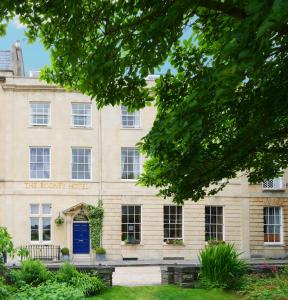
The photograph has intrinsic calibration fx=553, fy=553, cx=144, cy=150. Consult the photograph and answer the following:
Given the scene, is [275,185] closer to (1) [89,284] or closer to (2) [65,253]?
(2) [65,253]

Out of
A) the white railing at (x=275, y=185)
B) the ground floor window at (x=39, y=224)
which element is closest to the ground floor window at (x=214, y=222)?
the white railing at (x=275, y=185)

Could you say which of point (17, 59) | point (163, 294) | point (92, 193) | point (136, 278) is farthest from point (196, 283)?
point (17, 59)

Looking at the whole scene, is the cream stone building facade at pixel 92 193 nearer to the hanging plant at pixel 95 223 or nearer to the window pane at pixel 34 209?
the window pane at pixel 34 209

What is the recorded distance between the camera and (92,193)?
1443 inches

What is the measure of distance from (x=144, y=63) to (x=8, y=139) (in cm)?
2944

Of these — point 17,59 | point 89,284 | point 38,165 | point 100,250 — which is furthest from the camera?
point 17,59

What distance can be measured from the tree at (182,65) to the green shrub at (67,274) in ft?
17.6

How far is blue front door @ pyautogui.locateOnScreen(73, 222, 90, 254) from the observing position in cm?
3609

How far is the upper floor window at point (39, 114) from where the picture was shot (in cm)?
3691

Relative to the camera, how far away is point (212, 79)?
705cm

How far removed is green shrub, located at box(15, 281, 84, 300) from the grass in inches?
53.7

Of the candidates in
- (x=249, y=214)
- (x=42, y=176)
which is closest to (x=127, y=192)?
(x=42, y=176)

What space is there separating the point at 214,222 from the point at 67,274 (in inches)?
927

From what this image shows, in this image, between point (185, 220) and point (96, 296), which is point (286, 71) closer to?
point (96, 296)
